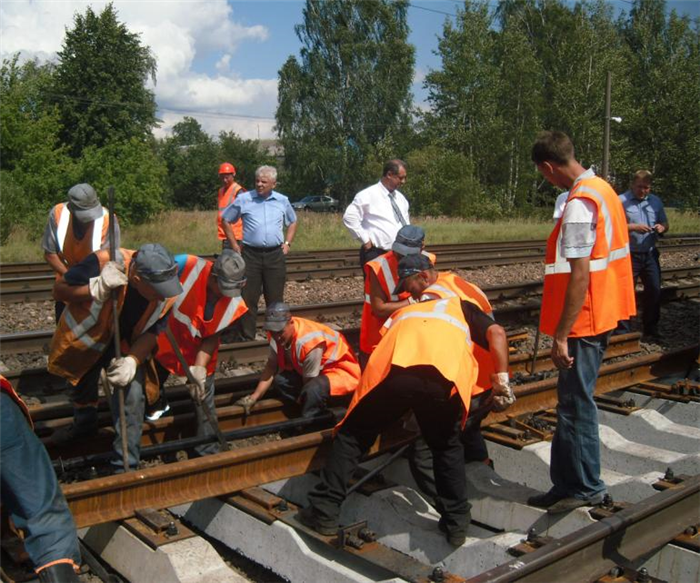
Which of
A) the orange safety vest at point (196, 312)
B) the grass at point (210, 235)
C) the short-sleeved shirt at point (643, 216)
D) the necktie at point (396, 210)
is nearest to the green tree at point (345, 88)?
the grass at point (210, 235)

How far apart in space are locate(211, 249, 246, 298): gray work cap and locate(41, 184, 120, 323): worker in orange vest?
57.9 inches

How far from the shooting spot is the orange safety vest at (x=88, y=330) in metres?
4.54

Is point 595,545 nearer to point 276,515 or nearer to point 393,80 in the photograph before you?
point 276,515

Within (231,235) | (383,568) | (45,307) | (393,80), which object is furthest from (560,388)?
(393,80)

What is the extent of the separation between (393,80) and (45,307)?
135 feet

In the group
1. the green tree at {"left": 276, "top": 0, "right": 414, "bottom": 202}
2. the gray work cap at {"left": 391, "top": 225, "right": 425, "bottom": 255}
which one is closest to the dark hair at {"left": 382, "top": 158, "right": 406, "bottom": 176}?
the gray work cap at {"left": 391, "top": 225, "right": 425, "bottom": 255}

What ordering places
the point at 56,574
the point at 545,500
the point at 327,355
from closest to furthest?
the point at 56,574 < the point at 545,500 < the point at 327,355

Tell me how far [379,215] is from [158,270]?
338 cm

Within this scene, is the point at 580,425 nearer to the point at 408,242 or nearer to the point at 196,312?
the point at 408,242

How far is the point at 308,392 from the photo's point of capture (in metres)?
5.51

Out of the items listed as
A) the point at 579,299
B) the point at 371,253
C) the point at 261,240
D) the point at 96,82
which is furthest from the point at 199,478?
the point at 96,82

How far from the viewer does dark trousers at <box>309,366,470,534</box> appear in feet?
12.5

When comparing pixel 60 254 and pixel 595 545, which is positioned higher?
pixel 60 254

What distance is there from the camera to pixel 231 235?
842 cm
